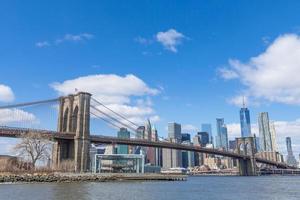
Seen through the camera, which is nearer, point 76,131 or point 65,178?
point 65,178

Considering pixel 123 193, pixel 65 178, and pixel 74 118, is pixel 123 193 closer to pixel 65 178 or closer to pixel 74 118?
pixel 65 178

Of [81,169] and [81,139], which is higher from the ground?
[81,139]

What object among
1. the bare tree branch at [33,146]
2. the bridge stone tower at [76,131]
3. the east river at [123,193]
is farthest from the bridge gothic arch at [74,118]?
the east river at [123,193]

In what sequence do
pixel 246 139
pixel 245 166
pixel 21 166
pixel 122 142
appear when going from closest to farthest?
pixel 21 166 → pixel 122 142 → pixel 245 166 → pixel 246 139

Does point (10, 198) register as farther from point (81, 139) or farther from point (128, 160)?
point (128, 160)

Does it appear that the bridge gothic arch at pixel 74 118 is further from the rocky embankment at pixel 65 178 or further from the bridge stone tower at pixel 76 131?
the rocky embankment at pixel 65 178

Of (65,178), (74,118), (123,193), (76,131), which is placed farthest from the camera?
(74,118)

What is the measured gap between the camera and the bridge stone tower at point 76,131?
2766 inches

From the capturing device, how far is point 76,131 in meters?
72.6

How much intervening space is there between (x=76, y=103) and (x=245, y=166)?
78.2 meters

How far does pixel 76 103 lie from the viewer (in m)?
77.2

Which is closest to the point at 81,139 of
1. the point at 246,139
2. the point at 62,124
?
the point at 62,124

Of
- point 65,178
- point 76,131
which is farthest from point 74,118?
point 65,178

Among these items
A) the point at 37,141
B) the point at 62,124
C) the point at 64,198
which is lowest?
the point at 64,198
